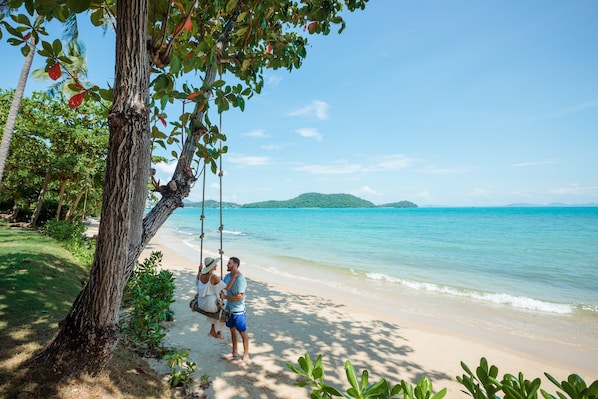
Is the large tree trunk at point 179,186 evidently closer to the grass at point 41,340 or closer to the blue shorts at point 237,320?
the grass at point 41,340

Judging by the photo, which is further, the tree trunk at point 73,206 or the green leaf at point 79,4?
the tree trunk at point 73,206

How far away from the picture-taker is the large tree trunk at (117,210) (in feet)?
7.32

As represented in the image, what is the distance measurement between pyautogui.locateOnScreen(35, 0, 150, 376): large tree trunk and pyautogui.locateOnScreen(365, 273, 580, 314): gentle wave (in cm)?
1165

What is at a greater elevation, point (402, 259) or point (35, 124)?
point (35, 124)

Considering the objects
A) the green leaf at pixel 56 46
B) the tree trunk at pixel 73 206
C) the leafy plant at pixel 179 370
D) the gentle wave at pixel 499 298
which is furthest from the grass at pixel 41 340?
the gentle wave at pixel 499 298

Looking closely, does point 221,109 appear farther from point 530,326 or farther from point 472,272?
point 472,272

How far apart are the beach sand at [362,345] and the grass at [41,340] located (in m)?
0.64

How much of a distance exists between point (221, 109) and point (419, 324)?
7763 mm

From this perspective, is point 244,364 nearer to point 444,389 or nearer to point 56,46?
point 444,389

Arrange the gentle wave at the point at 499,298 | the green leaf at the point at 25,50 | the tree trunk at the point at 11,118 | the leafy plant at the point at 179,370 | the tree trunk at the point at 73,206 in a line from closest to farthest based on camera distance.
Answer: the green leaf at the point at 25,50, the leafy plant at the point at 179,370, the gentle wave at the point at 499,298, the tree trunk at the point at 11,118, the tree trunk at the point at 73,206

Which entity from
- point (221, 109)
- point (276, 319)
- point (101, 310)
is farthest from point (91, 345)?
point (276, 319)

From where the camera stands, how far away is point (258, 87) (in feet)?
11.6

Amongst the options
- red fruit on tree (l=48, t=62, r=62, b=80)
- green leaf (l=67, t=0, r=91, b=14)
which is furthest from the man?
green leaf (l=67, t=0, r=91, b=14)

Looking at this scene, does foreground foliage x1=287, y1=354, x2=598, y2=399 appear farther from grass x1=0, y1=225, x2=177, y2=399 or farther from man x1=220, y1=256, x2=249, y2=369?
man x1=220, y1=256, x2=249, y2=369
